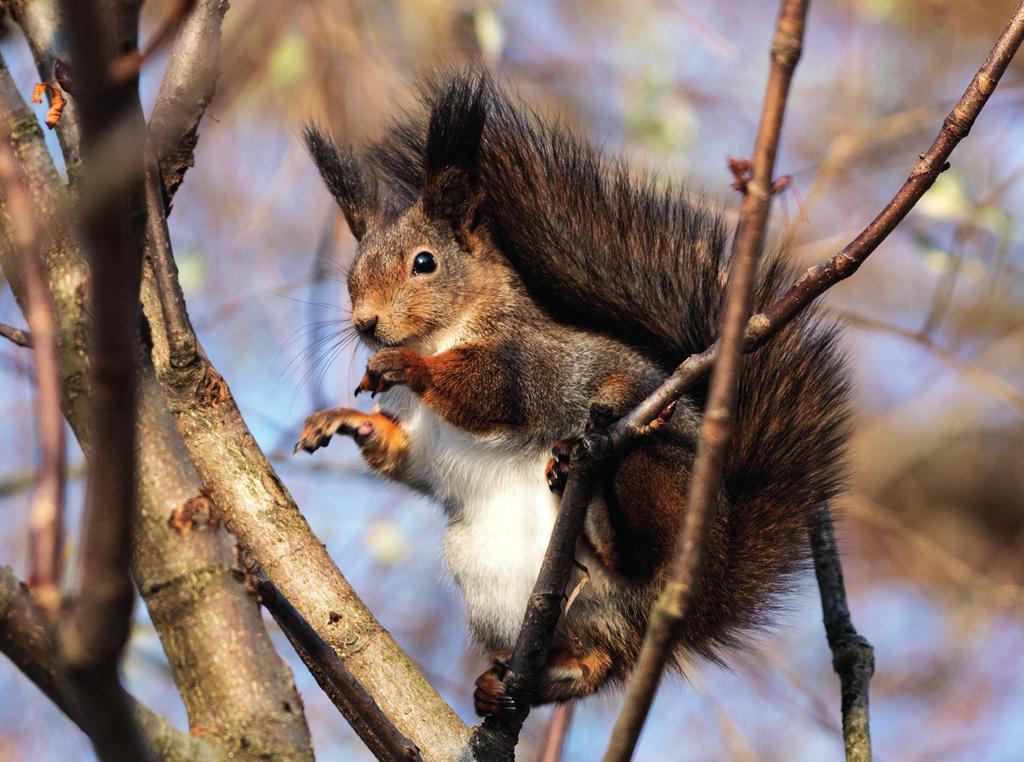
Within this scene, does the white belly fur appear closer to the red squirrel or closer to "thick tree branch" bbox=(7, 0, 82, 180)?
the red squirrel

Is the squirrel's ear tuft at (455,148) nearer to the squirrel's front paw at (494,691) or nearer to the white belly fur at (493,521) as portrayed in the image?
the white belly fur at (493,521)

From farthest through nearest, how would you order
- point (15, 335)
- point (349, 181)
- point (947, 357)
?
point (947, 357) → point (349, 181) → point (15, 335)

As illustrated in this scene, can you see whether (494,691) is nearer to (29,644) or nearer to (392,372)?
(392,372)

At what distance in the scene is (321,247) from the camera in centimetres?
231

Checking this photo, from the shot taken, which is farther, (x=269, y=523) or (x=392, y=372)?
(x=392, y=372)

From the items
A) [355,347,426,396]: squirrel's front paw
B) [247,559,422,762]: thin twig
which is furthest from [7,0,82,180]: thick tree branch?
[247,559,422,762]: thin twig

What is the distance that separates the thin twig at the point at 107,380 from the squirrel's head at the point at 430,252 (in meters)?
1.38

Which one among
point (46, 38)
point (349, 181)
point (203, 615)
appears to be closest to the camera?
point (203, 615)

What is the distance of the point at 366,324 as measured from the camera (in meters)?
2.12

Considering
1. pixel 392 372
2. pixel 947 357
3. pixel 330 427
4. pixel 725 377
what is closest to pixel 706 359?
pixel 725 377

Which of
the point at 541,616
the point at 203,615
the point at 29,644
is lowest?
the point at 29,644

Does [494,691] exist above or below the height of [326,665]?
above

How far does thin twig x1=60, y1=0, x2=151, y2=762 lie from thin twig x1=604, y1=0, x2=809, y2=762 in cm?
39

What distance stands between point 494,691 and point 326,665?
0.54 metres
